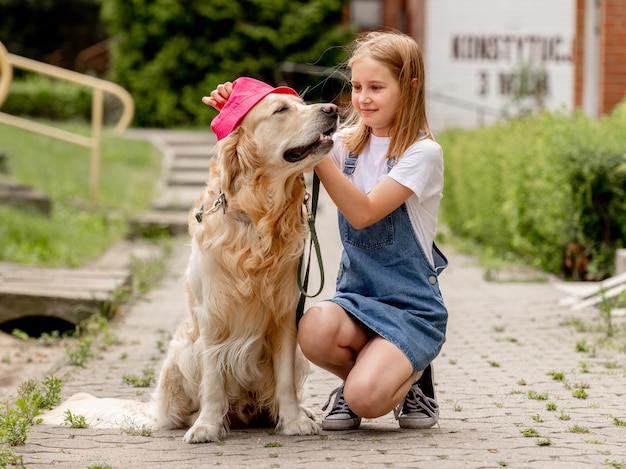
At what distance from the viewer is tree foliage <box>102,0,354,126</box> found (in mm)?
22297

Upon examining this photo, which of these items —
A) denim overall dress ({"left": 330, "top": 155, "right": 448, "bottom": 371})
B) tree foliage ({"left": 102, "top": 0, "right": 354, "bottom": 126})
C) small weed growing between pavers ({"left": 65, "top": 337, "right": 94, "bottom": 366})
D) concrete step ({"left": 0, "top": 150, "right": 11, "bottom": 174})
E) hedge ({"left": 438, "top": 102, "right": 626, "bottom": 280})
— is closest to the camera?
denim overall dress ({"left": 330, "top": 155, "right": 448, "bottom": 371})

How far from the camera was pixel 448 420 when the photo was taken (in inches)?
183

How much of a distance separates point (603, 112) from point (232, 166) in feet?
38.3

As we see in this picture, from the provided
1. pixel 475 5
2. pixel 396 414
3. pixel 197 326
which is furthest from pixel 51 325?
pixel 475 5

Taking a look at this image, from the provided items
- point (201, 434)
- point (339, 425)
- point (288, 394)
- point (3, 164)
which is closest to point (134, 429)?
point (201, 434)

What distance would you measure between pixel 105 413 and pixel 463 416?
176 centimetres

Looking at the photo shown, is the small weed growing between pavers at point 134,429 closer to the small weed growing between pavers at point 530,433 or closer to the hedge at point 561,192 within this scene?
the small weed growing between pavers at point 530,433

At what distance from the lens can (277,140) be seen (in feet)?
13.4

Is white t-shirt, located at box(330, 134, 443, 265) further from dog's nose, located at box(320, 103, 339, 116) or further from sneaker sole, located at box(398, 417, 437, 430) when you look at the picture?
sneaker sole, located at box(398, 417, 437, 430)

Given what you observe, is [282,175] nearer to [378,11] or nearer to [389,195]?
[389,195]

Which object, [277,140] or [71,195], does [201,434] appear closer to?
[277,140]

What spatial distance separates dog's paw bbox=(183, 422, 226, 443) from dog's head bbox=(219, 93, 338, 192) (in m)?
1.07

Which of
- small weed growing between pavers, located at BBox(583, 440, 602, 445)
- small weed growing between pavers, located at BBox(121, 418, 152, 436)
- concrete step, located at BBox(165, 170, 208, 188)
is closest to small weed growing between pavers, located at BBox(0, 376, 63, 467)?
small weed growing between pavers, located at BBox(121, 418, 152, 436)

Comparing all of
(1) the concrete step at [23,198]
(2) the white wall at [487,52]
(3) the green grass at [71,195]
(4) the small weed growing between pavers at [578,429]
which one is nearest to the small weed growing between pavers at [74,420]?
(4) the small weed growing between pavers at [578,429]
